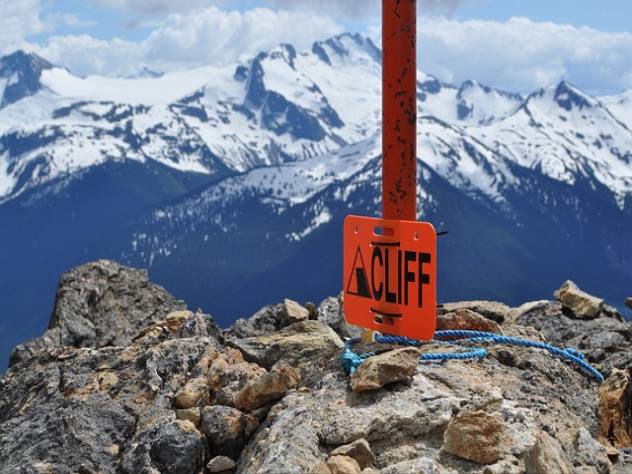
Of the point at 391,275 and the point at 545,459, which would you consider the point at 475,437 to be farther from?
the point at 391,275

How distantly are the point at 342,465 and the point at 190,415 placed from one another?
214cm

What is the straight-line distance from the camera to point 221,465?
7.68 meters

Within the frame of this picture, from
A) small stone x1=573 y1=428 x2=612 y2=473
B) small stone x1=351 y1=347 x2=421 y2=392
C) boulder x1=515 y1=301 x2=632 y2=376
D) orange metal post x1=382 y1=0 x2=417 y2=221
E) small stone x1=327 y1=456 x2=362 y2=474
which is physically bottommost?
small stone x1=573 y1=428 x2=612 y2=473

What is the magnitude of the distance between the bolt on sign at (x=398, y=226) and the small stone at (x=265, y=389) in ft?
3.59

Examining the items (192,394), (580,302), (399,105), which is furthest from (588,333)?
(192,394)

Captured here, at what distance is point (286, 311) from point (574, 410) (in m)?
5.11

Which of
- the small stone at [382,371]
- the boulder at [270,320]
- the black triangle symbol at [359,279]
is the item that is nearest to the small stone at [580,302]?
the boulder at [270,320]

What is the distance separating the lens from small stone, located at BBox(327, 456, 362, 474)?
660 centimetres

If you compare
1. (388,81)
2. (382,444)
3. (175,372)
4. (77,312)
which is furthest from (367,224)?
(77,312)

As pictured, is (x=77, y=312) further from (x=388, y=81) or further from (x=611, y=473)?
(x=611, y=473)

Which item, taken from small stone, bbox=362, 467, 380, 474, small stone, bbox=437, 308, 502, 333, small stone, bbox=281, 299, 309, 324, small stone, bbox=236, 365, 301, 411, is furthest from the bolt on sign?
small stone, bbox=281, 299, 309, 324

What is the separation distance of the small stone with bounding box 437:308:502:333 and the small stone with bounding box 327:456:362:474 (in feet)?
11.8

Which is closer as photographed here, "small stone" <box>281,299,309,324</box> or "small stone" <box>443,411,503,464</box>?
"small stone" <box>443,411,503,464</box>

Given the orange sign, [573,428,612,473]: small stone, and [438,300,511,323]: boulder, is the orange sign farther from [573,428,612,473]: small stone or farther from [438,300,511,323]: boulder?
[438,300,511,323]: boulder
